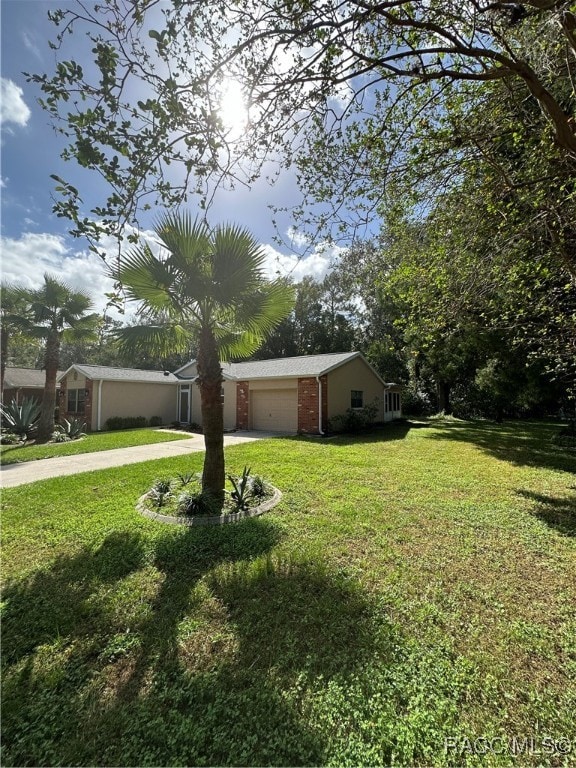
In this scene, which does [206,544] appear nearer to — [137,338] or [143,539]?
[143,539]

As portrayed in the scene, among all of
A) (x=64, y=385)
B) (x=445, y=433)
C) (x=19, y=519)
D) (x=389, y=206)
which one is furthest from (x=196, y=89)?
(x=64, y=385)

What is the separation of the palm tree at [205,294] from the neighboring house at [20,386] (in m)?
22.2

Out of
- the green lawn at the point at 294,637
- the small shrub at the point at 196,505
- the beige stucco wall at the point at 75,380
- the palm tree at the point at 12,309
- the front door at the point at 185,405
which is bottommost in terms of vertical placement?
the green lawn at the point at 294,637

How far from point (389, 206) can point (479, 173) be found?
132 centimetres

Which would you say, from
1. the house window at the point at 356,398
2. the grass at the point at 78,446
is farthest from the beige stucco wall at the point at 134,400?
the house window at the point at 356,398

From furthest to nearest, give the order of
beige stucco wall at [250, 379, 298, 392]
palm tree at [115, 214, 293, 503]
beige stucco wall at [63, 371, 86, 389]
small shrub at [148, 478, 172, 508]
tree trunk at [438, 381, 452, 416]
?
tree trunk at [438, 381, 452, 416], beige stucco wall at [63, 371, 86, 389], beige stucco wall at [250, 379, 298, 392], small shrub at [148, 478, 172, 508], palm tree at [115, 214, 293, 503]

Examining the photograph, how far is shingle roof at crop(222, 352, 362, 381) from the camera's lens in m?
15.2

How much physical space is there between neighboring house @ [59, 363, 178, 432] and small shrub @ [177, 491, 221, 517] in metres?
14.0

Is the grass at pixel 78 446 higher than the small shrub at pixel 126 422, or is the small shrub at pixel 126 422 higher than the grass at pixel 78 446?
the small shrub at pixel 126 422

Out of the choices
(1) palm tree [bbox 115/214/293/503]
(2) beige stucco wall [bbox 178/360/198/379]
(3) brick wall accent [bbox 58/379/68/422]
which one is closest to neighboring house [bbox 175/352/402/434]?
(2) beige stucco wall [bbox 178/360/198/379]

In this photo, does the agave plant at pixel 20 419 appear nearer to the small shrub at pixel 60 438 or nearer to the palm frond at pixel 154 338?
the small shrub at pixel 60 438

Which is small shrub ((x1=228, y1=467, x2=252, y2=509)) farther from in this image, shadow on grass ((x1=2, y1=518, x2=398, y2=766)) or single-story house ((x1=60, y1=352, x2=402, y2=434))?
single-story house ((x1=60, y1=352, x2=402, y2=434))

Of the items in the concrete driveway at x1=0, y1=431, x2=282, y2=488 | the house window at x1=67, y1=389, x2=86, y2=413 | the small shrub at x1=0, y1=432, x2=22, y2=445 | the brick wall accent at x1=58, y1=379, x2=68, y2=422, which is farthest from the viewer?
the brick wall accent at x1=58, y1=379, x2=68, y2=422

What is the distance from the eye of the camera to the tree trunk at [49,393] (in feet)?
45.3
